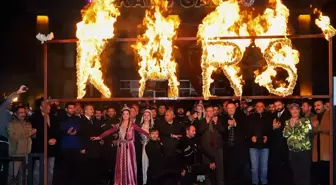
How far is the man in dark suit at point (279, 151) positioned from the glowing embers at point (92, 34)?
2928 mm

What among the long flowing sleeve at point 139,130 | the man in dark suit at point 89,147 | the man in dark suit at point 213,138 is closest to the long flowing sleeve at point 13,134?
the man in dark suit at point 89,147

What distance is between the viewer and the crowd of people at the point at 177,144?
10633 mm

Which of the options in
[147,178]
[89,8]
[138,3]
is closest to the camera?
[89,8]

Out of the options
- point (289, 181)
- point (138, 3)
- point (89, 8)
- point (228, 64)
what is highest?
point (138, 3)

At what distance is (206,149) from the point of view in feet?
35.4

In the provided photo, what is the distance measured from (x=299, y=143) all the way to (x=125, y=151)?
2888 mm

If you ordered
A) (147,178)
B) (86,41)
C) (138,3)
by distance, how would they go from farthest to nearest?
(138,3) → (147,178) → (86,41)

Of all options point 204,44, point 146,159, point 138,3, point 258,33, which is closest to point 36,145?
point 146,159

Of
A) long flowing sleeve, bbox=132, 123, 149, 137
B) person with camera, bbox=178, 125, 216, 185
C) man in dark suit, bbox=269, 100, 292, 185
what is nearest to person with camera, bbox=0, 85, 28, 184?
long flowing sleeve, bbox=132, 123, 149, 137

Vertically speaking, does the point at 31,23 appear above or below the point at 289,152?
above

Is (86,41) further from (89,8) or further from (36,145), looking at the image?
(36,145)

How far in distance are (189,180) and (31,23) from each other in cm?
792

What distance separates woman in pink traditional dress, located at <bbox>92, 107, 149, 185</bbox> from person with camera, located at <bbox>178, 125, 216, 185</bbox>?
0.66 metres

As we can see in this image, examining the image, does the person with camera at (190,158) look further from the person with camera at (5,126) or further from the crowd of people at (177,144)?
the person with camera at (5,126)
